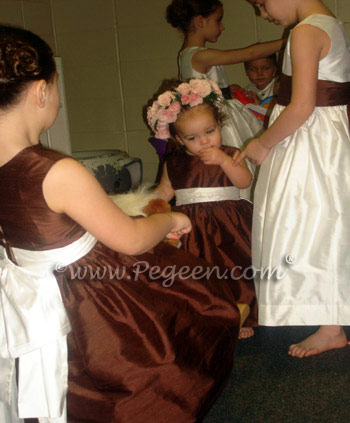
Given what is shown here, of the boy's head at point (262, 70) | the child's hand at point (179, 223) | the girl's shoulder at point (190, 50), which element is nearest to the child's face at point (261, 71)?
the boy's head at point (262, 70)

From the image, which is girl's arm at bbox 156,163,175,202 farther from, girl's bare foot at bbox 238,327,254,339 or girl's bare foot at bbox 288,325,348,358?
girl's bare foot at bbox 288,325,348,358

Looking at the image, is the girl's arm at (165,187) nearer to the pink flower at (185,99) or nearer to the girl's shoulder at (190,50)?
the pink flower at (185,99)

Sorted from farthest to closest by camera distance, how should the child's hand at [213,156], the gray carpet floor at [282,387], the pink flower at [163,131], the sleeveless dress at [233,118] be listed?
the sleeveless dress at [233,118], the pink flower at [163,131], the child's hand at [213,156], the gray carpet floor at [282,387]

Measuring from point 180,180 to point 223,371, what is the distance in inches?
31.9

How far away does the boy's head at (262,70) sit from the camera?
258cm

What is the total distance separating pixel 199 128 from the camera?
5.58 feet

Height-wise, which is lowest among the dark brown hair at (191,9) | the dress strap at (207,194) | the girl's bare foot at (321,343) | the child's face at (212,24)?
the girl's bare foot at (321,343)

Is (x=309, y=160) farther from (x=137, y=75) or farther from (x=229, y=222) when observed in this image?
(x=137, y=75)

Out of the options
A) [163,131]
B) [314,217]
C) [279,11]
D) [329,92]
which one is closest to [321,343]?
[314,217]

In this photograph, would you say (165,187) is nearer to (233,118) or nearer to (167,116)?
(167,116)

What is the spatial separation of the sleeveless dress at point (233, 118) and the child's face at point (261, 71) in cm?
35

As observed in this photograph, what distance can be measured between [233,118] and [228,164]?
0.57 metres

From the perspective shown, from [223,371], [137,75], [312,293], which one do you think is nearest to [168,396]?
[223,371]

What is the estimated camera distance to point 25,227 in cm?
99
